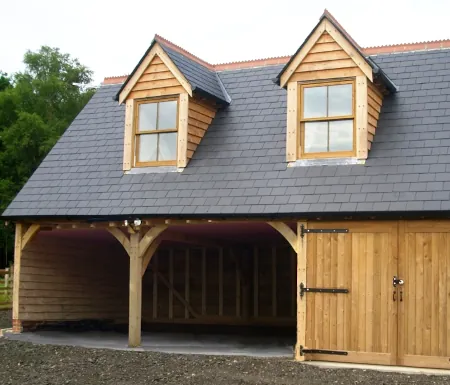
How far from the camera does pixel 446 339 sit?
31.3 ft

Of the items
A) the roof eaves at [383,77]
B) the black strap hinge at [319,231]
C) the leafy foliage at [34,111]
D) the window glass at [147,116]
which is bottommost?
the black strap hinge at [319,231]

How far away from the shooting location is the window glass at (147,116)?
12984 millimetres

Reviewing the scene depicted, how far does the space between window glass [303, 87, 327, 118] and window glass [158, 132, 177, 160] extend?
8.20 feet

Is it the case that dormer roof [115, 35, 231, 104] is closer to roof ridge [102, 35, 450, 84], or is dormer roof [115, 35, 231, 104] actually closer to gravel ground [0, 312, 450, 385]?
roof ridge [102, 35, 450, 84]

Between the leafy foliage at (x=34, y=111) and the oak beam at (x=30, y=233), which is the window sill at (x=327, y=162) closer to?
the oak beam at (x=30, y=233)

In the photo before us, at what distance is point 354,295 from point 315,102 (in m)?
3.31

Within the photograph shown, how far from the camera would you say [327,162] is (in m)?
11.2

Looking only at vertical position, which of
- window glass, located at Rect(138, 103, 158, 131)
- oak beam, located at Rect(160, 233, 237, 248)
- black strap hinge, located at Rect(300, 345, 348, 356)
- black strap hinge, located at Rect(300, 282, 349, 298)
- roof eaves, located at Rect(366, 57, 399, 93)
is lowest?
black strap hinge, located at Rect(300, 345, 348, 356)

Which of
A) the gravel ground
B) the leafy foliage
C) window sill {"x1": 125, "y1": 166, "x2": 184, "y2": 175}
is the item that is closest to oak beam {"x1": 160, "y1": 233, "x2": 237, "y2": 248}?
window sill {"x1": 125, "y1": 166, "x2": 184, "y2": 175}

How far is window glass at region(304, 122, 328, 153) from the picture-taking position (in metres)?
11.5

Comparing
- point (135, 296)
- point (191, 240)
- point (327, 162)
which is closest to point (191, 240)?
point (191, 240)

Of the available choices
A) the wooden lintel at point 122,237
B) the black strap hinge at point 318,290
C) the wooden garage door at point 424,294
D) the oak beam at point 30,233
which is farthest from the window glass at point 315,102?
the oak beam at point 30,233

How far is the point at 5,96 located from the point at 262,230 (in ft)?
90.8

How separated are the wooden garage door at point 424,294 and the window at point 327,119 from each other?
195 cm
